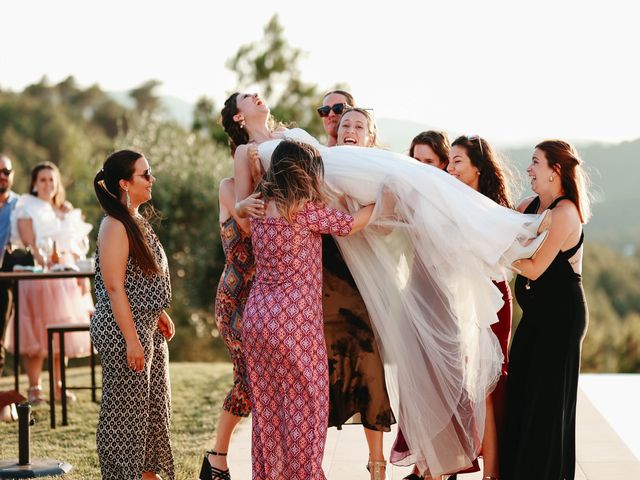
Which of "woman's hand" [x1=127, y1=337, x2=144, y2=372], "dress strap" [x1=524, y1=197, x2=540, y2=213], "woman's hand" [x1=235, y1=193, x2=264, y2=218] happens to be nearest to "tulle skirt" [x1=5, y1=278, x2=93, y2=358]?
"woman's hand" [x1=127, y1=337, x2=144, y2=372]

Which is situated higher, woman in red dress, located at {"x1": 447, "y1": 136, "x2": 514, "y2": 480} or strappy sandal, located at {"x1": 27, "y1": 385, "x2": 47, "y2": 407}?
woman in red dress, located at {"x1": 447, "y1": 136, "x2": 514, "y2": 480}

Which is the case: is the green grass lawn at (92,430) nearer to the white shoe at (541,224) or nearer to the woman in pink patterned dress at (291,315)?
the woman in pink patterned dress at (291,315)

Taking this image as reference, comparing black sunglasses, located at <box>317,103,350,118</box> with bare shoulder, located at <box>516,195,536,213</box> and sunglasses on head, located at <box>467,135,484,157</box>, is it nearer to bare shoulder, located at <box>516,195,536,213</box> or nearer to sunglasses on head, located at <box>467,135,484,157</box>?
sunglasses on head, located at <box>467,135,484,157</box>

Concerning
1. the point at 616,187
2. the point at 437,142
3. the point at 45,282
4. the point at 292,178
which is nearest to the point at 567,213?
the point at 437,142

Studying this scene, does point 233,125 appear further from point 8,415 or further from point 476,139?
point 8,415

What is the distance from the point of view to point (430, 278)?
513 centimetres

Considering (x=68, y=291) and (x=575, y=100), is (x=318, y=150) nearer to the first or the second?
(x=68, y=291)

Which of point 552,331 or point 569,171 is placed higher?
point 569,171

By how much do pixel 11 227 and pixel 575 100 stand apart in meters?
26.6

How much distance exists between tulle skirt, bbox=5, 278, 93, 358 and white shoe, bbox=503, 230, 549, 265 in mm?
5084

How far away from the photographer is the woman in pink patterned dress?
4688mm

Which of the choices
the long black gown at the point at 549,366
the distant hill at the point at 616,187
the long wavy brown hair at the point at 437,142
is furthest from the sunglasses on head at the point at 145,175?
the distant hill at the point at 616,187

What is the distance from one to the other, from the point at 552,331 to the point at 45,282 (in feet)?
17.3

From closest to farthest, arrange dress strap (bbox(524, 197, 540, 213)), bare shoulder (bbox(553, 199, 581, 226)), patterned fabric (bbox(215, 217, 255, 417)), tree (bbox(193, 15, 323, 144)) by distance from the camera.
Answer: bare shoulder (bbox(553, 199, 581, 226)), dress strap (bbox(524, 197, 540, 213)), patterned fabric (bbox(215, 217, 255, 417)), tree (bbox(193, 15, 323, 144))
